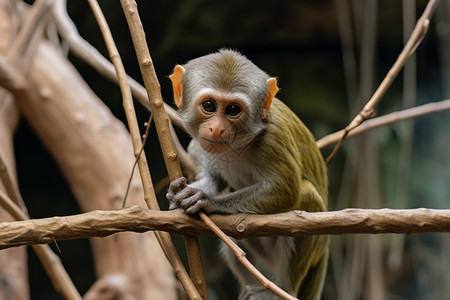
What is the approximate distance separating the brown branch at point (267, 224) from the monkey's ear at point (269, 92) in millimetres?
822

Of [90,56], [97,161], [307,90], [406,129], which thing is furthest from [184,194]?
[307,90]

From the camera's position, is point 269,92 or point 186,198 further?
point 269,92

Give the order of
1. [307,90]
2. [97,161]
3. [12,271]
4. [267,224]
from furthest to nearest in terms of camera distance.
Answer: [307,90], [97,161], [12,271], [267,224]

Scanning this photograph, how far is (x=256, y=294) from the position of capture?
3215mm

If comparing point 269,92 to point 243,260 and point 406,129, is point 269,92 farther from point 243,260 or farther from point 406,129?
point 406,129

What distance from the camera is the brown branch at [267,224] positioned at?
6.26ft

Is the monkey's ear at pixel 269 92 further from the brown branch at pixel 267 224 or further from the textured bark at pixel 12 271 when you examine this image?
the textured bark at pixel 12 271

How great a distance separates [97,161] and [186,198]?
2170 mm

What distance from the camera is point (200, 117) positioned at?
2684 millimetres

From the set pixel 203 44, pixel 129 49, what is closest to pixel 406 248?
pixel 203 44

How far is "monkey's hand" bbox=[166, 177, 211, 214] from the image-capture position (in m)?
2.30

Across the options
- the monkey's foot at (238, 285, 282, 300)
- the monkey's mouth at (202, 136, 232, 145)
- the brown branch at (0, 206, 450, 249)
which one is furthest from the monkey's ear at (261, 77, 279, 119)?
the monkey's foot at (238, 285, 282, 300)

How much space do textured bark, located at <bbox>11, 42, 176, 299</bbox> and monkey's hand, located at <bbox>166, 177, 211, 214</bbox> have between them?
179 centimetres

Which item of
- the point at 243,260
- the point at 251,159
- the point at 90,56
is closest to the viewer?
the point at 243,260
